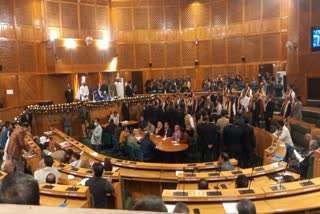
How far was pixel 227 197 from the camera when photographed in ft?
14.2

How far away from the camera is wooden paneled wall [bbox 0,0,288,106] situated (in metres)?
17.6

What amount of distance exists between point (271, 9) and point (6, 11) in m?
14.9

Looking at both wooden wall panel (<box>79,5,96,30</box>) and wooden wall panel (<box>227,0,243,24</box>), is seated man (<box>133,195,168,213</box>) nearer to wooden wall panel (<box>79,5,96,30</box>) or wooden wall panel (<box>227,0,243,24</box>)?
wooden wall panel (<box>79,5,96,30</box>)

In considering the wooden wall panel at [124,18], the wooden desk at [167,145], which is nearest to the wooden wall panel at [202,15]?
the wooden wall panel at [124,18]

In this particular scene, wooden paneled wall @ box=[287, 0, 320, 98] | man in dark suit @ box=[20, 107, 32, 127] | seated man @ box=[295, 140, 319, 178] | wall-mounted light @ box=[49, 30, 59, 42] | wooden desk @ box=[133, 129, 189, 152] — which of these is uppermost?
wall-mounted light @ box=[49, 30, 59, 42]

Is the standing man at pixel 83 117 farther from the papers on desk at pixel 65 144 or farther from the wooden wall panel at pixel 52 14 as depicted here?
the wooden wall panel at pixel 52 14

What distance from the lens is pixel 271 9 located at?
64.8 ft

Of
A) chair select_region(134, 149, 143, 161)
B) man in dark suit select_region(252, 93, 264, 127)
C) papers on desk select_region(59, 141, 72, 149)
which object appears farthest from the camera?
man in dark suit select_region(252, 93, 264, 127)

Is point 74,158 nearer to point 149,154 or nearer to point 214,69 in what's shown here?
point 149,154

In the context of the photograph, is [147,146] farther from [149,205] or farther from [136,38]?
[136,38]

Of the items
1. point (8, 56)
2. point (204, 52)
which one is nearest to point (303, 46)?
point (204, 52)

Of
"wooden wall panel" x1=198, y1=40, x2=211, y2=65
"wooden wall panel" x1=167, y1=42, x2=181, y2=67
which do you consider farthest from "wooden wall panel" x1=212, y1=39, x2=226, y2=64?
"wooden wall panel" x1=167, y1=42, x2=181, y2=67

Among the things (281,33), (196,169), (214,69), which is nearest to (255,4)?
(281,33)

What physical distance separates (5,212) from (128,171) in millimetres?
5671
